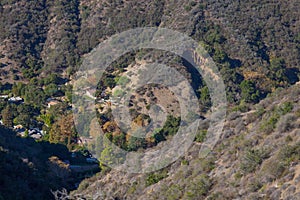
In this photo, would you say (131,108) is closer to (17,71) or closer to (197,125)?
(197,125)

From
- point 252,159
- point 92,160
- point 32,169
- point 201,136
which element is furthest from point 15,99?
point 252,159

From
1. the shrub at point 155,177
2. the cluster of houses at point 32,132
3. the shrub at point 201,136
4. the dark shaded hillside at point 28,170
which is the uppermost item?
the cluster of houses at point 32,132

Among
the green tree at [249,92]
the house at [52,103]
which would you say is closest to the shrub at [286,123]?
the green tree at [249,92]

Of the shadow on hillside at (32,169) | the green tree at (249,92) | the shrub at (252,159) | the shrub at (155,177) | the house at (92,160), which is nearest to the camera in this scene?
the shrub at (252,159)

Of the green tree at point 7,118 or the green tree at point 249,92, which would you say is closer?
the green tree at point 249,92

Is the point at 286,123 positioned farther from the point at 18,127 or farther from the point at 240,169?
the point at 18,127

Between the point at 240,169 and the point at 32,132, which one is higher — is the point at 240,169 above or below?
below

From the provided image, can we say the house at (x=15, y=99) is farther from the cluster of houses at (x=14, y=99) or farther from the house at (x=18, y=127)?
the house at (x=18, y=127)

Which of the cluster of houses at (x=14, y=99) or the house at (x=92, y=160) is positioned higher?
the cluster of houses at (x=14, y=99)

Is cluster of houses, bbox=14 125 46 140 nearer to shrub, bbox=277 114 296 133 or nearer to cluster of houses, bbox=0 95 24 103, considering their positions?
cluster of houses, bbox=0 95 24 103
